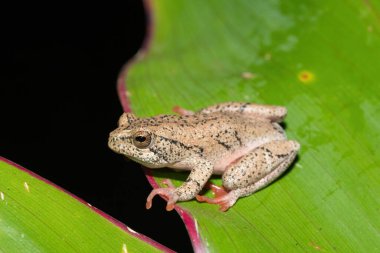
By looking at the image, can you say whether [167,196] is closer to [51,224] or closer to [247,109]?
[51,224]

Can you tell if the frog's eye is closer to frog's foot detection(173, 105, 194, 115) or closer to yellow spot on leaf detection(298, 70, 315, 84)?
frog's foot detection(173, 105, 194, 115)

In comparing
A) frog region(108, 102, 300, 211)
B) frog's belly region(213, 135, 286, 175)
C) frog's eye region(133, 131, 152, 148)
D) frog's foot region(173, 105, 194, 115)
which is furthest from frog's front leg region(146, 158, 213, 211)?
frog's foot region(173, 105, 194, 115)

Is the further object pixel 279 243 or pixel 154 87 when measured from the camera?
pixel 154 87

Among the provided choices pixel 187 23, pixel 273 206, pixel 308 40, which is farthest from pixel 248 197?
pixel 187 23

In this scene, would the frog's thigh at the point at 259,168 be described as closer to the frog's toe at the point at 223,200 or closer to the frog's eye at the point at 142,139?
the frog's toe at the point at 223,200

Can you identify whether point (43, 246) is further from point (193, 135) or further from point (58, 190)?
point (193, 135)

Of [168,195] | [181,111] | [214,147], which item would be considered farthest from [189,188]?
[181,111]
